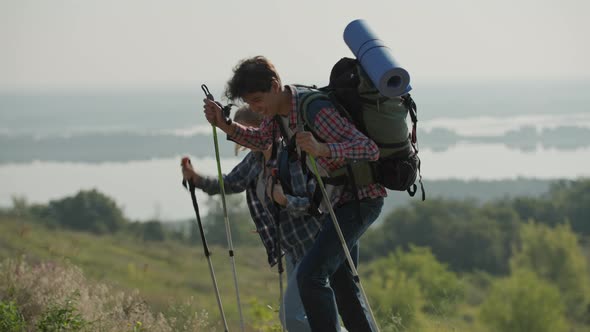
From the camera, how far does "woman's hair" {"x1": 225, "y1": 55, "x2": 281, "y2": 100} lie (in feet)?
14.6

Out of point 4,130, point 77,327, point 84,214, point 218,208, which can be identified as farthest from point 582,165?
point 77,327

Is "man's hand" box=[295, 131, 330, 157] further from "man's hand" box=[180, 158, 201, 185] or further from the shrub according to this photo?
the shrub

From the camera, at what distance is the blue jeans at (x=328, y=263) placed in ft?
14.3

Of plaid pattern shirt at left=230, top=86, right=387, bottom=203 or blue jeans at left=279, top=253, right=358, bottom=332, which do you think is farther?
blue jeans at left=279, top=253, right=358, bottom=332

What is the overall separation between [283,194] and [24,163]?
15340 cm

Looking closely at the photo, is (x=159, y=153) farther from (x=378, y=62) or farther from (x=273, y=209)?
(x=378, y=62)

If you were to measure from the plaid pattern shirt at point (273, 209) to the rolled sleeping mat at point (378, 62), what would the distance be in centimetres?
99

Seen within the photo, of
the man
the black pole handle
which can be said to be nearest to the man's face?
the man

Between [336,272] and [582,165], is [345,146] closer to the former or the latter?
[336,272]

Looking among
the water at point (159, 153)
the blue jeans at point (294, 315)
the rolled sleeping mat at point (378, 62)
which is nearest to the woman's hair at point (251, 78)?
the rolled sleeping mat at point (378, 62)

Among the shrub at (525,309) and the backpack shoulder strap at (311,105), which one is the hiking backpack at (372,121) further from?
the shrub at (525,309)

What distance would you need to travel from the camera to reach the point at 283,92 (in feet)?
14.7

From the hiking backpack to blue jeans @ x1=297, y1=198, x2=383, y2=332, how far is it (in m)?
0.18

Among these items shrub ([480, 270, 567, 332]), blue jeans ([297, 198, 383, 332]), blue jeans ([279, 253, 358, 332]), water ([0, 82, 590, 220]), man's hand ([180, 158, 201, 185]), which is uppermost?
water ([0, 82, 590, 220])
